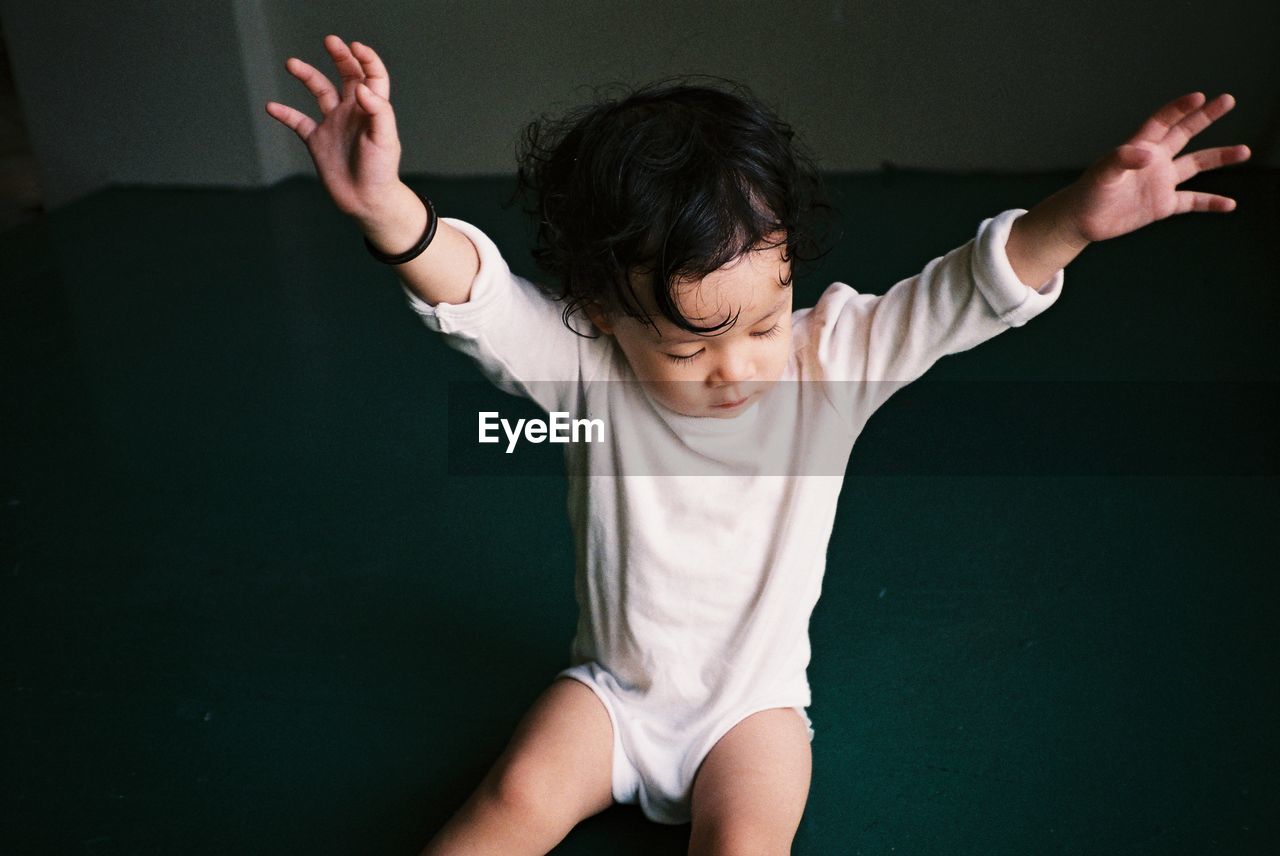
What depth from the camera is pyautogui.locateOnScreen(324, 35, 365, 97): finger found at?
81 cm

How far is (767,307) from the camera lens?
892 mm

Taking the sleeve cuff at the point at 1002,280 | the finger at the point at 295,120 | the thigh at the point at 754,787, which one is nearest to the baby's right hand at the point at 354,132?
the finger at the point at 295,120

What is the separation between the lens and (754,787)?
0.98 m

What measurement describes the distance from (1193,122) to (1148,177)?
0.18ft

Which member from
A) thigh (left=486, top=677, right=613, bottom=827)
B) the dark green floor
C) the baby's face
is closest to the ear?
the baby's face

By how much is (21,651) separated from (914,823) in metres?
1.03

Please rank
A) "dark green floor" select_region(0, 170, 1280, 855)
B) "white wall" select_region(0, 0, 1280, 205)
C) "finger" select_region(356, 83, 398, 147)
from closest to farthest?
"finger" select_region(356, 83, 398, 147), "dark green floor" select_region(0, 170, 1280, 855), "white wall" select_region(0, 0, 1280, 205)

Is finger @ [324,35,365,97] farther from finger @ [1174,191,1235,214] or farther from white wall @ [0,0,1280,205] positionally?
white wall @ [0,0,1280,205]

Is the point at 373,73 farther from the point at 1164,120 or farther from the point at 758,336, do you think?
the point at 1164,120

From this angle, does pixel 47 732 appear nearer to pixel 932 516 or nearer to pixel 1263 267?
pixel 932 516

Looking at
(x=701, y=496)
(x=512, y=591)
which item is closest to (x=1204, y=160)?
(x=701, y=496)

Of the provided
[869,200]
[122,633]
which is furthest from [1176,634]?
[869,200]

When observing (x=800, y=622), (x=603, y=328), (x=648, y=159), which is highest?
(x=648, y=159)

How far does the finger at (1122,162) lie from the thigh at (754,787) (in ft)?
1.74
